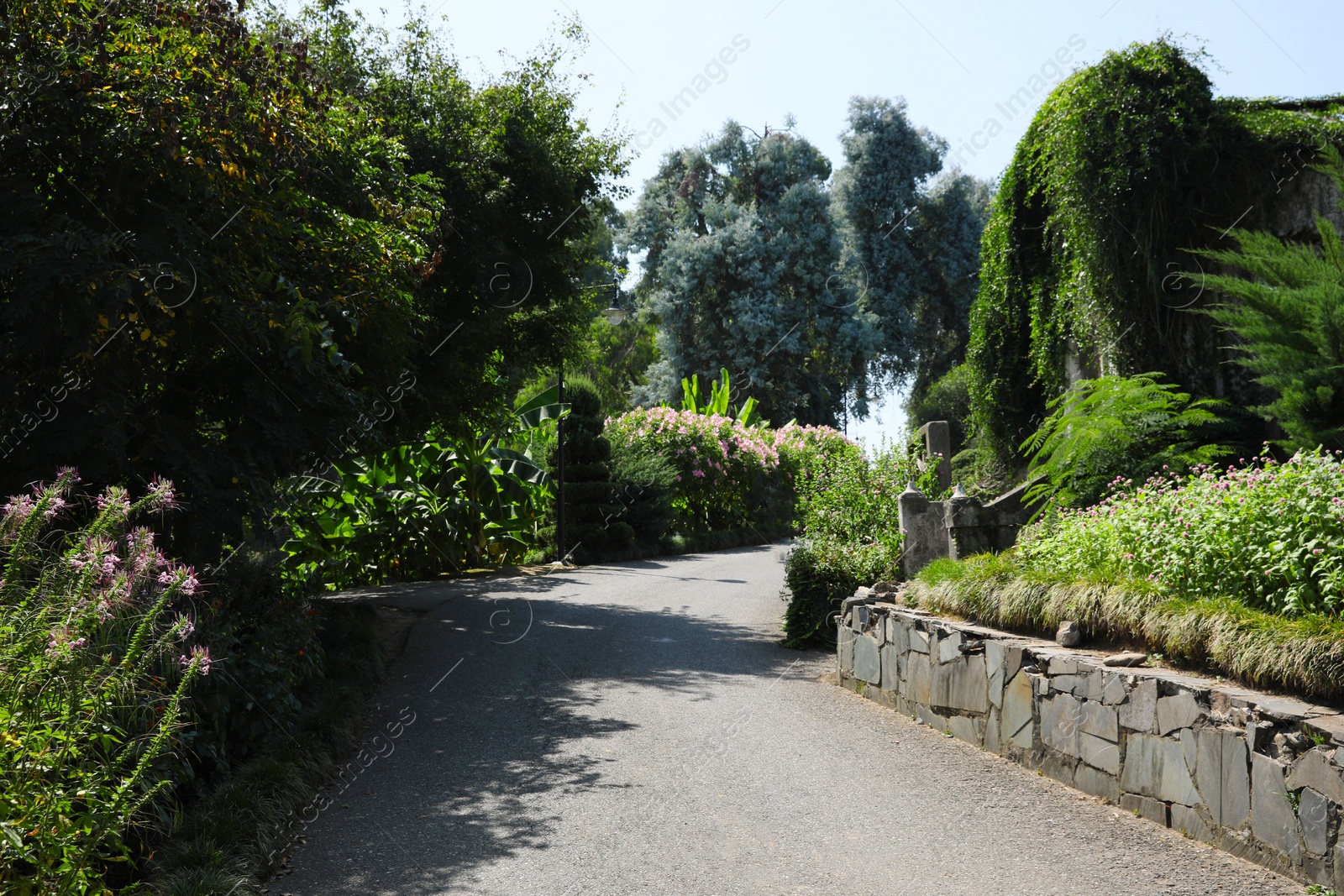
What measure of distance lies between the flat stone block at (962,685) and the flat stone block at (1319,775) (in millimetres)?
2365

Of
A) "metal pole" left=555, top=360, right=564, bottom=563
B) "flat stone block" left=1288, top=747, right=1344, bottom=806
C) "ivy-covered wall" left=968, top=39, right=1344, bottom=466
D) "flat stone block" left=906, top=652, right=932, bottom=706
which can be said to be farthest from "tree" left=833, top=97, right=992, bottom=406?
"flat stone block" left=1288, top=747, right=1344, bottom=806

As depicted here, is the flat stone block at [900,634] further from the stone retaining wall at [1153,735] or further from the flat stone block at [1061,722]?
the flat stone block at [1061,722]

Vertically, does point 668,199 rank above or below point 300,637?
above

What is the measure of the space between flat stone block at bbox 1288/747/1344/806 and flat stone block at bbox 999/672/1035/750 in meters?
Result: 1.88

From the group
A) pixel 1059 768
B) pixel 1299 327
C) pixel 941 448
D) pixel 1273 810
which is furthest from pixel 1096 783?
pixel 941 448

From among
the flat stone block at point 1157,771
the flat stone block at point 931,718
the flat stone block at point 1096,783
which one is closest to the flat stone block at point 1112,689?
the flat stone block at point 1157,771

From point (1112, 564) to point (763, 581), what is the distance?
8827mm

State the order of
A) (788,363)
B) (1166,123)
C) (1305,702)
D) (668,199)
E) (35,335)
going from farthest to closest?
(668,199) → (788,363) → (1166,123) → (35,335) → (1305,702)

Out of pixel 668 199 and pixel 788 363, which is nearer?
pixel 788 363

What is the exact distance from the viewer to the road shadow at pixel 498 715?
457 centimetres

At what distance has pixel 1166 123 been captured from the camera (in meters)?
9.30

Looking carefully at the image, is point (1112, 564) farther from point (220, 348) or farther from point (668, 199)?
point (668, 199)

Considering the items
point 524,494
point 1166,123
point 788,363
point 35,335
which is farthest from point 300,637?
point 788,363

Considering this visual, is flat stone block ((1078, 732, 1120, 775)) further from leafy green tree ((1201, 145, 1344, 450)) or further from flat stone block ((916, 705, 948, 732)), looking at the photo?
leafy green tree ((1201, 145, 1344, 450))
